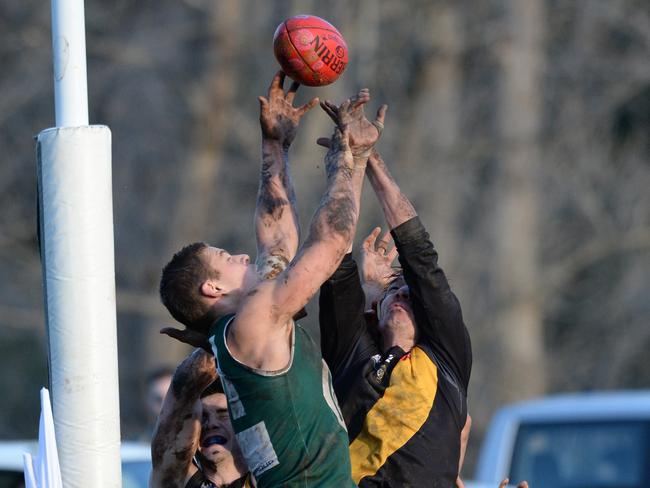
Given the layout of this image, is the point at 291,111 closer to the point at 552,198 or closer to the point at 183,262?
the point at 183,262

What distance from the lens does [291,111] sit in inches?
201

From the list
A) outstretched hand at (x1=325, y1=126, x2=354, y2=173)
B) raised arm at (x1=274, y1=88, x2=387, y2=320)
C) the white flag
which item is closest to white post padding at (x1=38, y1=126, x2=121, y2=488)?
the white flag

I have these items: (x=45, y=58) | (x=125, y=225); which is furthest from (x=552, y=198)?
(x=45, y=58)

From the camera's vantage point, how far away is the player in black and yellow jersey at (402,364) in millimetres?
4730

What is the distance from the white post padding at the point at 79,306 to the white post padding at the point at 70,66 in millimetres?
75

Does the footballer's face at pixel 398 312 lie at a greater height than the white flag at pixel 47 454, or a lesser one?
greater

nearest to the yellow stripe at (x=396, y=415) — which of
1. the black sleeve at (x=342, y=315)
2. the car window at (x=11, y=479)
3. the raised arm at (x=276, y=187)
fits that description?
the black sleeve at (x=342, y=315)

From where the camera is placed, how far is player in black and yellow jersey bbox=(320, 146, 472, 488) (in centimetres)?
473

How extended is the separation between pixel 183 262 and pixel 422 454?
1073 mm

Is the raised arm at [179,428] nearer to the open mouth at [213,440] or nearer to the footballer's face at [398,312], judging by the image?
the open mouth at [213,440]

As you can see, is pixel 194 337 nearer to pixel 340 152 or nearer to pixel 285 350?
pixel 285 350

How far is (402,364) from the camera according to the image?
15.9ft

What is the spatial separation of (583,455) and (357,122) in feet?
16.5

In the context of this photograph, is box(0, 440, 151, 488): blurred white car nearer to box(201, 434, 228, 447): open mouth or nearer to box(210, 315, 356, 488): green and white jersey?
box(201, 434, 228, 447): open mouth
